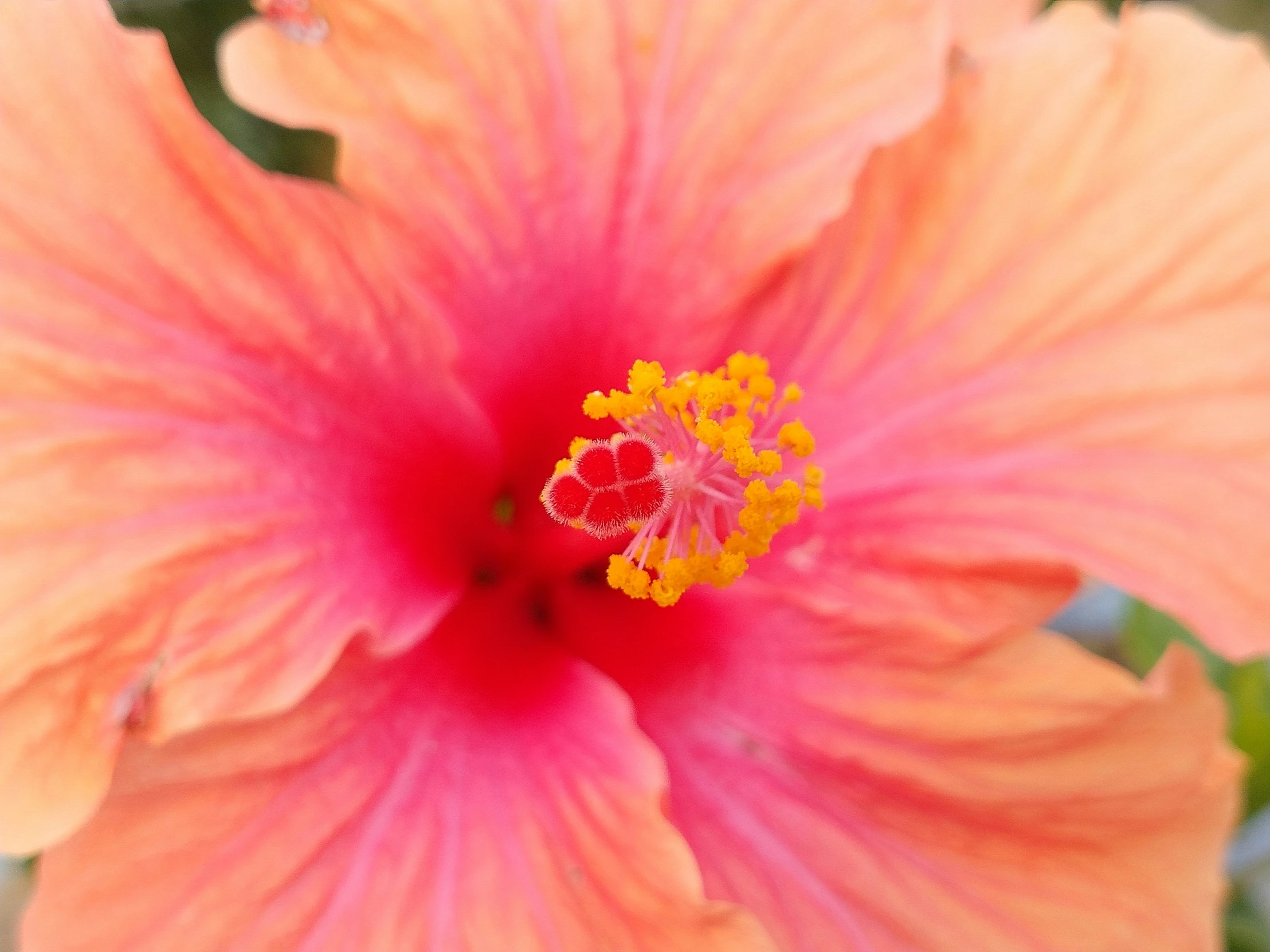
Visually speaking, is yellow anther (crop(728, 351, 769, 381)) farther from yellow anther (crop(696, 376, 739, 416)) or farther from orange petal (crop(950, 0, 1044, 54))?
orange petal (crop(950, 0, 1044, 54))

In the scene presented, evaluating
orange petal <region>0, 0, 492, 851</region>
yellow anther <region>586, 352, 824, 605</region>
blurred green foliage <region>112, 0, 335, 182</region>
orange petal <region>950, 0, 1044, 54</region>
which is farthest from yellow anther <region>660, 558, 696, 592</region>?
blurred green foliage <region>112, 0, 335, 182</region>

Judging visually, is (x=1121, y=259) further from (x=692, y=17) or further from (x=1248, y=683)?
(x=1248, y=683)

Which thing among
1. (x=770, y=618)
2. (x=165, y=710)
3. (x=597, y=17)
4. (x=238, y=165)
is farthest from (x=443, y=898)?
(x=597, y=17)

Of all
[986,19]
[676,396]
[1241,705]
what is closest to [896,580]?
[676,396]

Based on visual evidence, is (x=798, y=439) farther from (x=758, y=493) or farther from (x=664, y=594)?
(x=664, y=594)

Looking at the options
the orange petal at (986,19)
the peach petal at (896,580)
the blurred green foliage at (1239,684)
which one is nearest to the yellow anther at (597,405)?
Answer: the peach petal at (896,580)

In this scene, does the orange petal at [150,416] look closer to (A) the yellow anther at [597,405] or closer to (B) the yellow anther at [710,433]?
(A) the yellow anther at [597,405]
